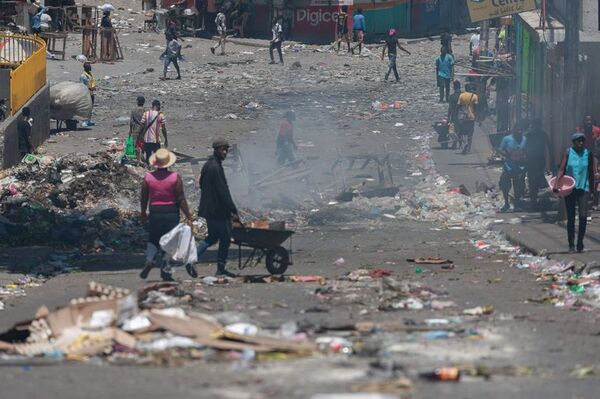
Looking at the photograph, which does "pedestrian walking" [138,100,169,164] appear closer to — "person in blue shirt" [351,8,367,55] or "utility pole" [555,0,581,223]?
"utility pole" [555,0,581,223]

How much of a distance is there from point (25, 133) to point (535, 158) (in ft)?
31.7

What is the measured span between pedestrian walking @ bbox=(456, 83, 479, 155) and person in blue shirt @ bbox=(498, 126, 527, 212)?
5385mm

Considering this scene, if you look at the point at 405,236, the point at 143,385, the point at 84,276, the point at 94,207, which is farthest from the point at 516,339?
the point at 94,207

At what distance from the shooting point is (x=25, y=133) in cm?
2395

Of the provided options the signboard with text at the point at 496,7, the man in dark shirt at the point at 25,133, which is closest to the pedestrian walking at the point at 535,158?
the signboard with text at the point at 496,7

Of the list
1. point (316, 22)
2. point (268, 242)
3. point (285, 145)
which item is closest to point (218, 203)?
point (268, 242)

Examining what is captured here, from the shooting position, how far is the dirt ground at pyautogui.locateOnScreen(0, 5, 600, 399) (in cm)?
789

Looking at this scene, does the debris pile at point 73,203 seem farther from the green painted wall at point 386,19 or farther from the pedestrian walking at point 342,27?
the green painted wall at point 386,19

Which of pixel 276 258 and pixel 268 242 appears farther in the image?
pixel 276 258

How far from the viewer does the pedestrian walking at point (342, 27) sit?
4264 cm

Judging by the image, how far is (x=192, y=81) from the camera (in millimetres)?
35438

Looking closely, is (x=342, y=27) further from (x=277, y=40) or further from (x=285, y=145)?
(x=285, y=145)

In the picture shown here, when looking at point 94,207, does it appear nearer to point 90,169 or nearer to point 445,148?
point 90,169

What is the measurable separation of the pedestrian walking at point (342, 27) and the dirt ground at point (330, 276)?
6649 mm
